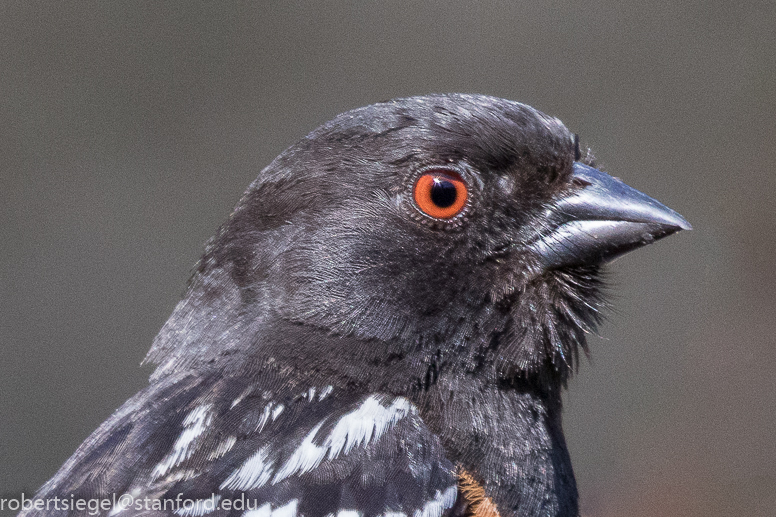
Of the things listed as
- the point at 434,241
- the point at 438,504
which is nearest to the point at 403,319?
the point at 434,241

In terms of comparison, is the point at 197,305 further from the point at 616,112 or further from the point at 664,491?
the point at 616,112

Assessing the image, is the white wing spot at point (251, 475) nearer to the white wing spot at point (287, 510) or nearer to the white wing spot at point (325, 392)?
the white wing spot at point (287, 510)

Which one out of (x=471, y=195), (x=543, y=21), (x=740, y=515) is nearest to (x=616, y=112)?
(x=543, y=21)

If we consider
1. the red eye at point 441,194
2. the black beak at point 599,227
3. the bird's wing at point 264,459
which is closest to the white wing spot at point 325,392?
the bird's wing at point 264,459

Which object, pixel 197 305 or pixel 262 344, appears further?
pixel 197 305

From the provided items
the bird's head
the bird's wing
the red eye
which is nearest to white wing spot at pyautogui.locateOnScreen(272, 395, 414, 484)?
the bird's wing

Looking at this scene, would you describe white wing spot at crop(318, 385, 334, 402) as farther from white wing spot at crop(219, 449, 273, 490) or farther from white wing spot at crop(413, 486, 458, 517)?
white wing spot at crop(413, 486, 458, 517)

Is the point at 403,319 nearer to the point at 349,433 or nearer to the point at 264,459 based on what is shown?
the point at 349,433
